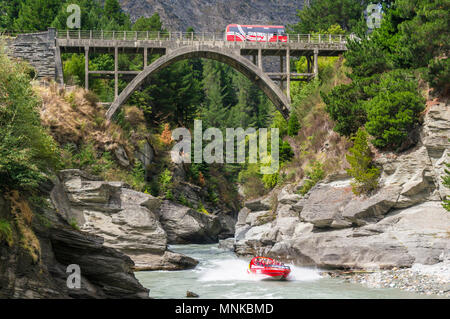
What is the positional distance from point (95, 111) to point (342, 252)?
1955 centimetres

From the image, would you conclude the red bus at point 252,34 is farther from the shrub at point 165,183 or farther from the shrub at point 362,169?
the shrub at point 362,169

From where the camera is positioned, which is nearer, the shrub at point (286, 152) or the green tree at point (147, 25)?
the shrub at point (286, 152)

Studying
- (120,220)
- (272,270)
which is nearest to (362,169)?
(272,270)

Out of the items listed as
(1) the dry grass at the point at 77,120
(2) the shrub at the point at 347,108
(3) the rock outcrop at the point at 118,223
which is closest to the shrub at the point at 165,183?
(1) the dry grass at the point at 77,120

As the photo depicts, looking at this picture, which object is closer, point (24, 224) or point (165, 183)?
point (24, 224)

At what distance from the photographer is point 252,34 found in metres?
39.2

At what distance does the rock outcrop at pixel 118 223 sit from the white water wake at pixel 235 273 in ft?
4.97

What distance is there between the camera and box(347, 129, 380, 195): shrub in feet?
79.1

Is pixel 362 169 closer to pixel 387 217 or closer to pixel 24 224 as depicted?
pixel 387 217

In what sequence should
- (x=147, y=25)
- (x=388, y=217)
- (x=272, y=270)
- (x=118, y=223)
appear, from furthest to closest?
(x=147, y=25), (x=118, y=223), (x=388, y=217), (x=272, y=270)

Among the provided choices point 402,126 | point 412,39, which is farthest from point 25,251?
point 412,39

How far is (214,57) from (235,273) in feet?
69.3

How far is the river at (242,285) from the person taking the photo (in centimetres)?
1722

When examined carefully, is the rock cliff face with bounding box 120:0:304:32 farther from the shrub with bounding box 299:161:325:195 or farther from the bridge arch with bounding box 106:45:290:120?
the shrub with bounding box 299:161:325:195
